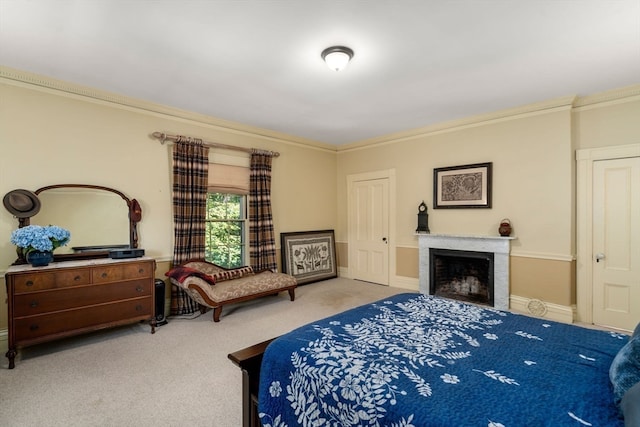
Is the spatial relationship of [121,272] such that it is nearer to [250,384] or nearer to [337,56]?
[250,384]

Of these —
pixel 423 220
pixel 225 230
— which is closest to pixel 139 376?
pixel 225 230

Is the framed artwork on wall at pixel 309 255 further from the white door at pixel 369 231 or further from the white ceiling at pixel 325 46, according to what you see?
the white ceiling at pixel 325 46

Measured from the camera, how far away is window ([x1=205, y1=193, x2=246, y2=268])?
456cm

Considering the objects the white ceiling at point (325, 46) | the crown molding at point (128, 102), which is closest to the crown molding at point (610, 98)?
the white ceiling at point (325, 46)

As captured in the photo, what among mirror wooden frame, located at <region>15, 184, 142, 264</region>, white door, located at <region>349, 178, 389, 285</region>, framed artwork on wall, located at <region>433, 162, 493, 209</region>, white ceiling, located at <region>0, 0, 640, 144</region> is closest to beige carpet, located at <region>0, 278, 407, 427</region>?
mirror wooden frame, located at <region>15, 184, 142, 264</region>

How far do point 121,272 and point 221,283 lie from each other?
4.02ft

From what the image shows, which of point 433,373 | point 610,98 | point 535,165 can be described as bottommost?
point 433,373

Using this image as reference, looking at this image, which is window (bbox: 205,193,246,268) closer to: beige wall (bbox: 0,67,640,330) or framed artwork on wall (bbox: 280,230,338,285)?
beige wall (bbox: 0,67,640,330)

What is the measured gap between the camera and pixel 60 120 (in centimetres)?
331

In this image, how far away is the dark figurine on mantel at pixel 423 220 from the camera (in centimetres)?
492

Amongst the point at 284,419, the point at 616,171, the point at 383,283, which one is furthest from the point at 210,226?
the point at 616,171

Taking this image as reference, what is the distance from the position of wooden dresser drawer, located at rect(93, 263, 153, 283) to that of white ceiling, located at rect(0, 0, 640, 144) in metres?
1.98

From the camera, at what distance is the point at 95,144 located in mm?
3531

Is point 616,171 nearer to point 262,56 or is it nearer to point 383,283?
point 383,283
